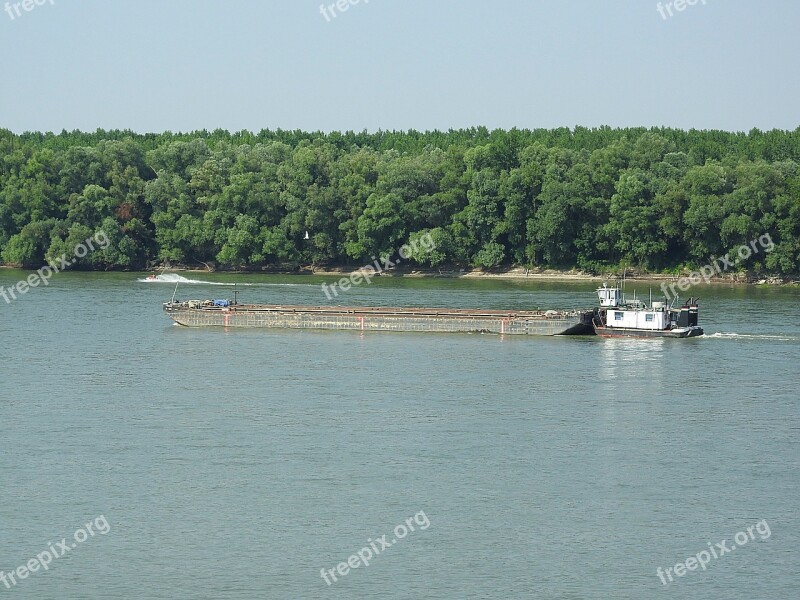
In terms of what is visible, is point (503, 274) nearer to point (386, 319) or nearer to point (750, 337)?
point (386, 319)

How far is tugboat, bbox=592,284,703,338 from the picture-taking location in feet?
268

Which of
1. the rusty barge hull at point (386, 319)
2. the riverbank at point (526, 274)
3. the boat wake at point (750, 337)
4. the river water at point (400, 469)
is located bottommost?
the river water at point (400, 469)

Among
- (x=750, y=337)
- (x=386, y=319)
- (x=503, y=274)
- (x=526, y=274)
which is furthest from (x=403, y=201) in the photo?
(x=750, y=337)

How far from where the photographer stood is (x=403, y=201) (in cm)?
14925

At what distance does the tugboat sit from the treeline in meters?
51.4

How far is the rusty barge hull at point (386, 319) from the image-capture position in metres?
83.0

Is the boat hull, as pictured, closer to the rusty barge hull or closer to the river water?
the rusty barge hull

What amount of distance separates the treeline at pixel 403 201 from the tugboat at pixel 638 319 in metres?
51.4

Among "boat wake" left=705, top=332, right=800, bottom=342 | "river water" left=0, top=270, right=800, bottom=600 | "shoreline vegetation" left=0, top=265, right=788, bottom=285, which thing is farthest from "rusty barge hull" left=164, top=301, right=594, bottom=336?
"shoreline vegetation" left=0, top=265, right=788, bottom=285

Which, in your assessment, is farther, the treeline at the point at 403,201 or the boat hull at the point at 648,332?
the treeline at the point at 403,201

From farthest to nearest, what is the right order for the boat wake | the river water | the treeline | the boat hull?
the treeline, the boat hull, the boat wake, the river water

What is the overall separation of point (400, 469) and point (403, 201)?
107 m

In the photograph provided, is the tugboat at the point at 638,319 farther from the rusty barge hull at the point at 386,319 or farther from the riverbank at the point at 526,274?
the riverbank at the point at 526,274

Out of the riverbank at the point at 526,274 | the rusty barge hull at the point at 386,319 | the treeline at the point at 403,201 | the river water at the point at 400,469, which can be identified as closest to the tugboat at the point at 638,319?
the rusty barge hull at the point at 386,319
